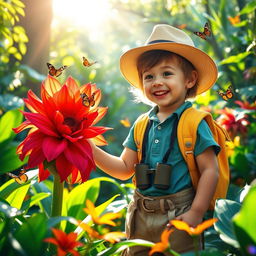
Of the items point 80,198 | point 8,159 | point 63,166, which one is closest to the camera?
point 63,166

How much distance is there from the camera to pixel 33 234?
1087 mm

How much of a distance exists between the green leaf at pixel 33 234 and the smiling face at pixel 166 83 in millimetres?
785

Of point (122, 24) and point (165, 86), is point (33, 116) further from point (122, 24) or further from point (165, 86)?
→ point (122, 24)

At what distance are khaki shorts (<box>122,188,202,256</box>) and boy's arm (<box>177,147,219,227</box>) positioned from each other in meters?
0.08

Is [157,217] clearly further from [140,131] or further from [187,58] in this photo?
[187,58]

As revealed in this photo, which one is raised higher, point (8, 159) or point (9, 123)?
point (9, 123)

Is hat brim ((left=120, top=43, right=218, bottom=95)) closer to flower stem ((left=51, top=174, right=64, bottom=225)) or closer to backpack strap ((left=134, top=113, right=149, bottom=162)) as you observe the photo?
backpack strap ((left=134, top=113, right=149, bottom=162))

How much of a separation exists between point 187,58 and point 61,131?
67 centimetres

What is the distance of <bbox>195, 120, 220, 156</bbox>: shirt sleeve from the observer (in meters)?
1.57

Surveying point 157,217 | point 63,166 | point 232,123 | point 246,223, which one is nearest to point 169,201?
point 157,217

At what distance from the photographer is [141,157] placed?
1.76 m

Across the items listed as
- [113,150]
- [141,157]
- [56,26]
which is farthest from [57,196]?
[56,26]

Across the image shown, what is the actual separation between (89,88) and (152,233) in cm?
60

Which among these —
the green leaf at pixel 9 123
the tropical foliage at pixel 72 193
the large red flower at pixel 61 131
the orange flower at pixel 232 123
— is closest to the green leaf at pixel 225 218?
the tropical foliage at pixel 72 193
